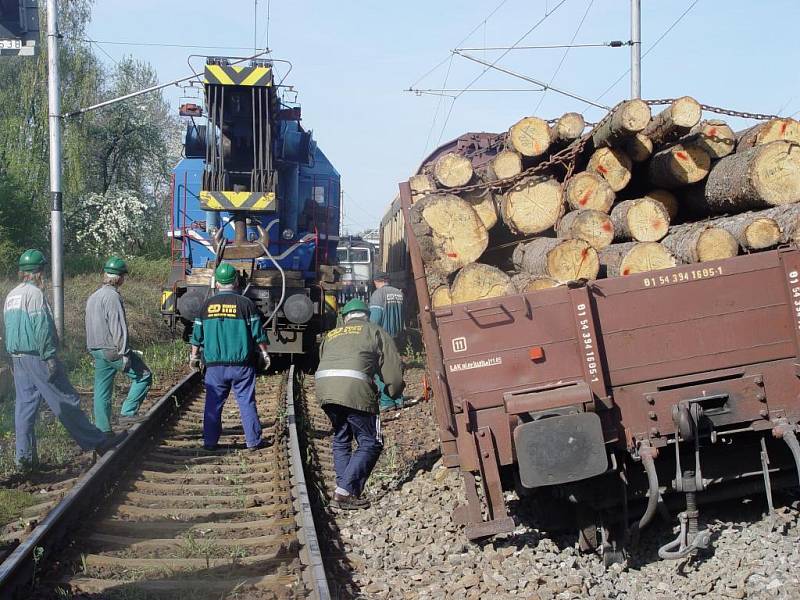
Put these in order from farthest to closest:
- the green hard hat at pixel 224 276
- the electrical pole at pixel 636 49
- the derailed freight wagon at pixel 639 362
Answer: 1. the electrical pole at pixel 636 49
2. the green hard hat at pixel 224 276
3. the derailed freight wagon at pixel 639 362

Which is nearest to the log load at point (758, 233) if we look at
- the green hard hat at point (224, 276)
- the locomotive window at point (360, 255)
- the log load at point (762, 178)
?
the log load at point (762, 178)

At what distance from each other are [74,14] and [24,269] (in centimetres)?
3275

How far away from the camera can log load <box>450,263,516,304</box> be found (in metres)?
5.67

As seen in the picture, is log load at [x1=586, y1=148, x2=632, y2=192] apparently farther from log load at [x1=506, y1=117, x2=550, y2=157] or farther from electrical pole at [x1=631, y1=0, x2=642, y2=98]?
electrical pole at [x1=631, y1=0, x2=642, y2=98]

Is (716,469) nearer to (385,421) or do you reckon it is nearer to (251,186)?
(385,421)

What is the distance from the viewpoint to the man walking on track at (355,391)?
21.4 ft

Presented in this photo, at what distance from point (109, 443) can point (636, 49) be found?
11513 millimetres

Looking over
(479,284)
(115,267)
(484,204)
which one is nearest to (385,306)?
(115,267)

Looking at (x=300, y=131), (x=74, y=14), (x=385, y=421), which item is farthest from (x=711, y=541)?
(x=74, y=14)

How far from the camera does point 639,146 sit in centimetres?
649

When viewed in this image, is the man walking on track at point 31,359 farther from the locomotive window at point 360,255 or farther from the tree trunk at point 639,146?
the locomotive window at point 360,255

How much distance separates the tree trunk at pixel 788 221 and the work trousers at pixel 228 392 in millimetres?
4650

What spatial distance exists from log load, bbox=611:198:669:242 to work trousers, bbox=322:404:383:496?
7.85ft

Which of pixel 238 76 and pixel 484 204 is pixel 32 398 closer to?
pixel 484 204
